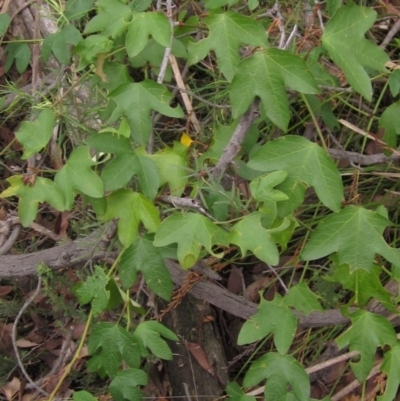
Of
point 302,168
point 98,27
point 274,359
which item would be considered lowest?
point 274,359

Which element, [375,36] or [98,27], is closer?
[98,27]

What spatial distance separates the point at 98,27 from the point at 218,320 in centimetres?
107

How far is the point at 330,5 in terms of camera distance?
1.28 metres

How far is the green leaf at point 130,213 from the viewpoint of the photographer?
1.26 metres

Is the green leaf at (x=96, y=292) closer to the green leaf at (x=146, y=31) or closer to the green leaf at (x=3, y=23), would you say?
the green leaf at (x=146, y=31)

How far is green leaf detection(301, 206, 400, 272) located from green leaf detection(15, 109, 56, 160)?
0.65m

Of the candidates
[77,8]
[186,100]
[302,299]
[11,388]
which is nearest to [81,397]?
[302,299]

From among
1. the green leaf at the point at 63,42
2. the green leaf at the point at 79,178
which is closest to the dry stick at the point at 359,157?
the green leaf at the point at 79,178

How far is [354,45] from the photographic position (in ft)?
3.95

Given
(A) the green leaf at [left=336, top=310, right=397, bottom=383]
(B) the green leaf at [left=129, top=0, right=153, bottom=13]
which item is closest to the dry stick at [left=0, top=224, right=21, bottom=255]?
(B) the green leaf at [left=129, top=0, right=153, bottom=13]

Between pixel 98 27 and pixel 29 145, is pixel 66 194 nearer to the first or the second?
pixel 29 145

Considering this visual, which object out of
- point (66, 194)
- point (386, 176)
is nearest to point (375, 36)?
point (386, 176)

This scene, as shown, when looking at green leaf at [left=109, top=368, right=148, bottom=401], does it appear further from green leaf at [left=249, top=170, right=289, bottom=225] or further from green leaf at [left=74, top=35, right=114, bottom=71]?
green leaf at [left=74, top=35, right=114, bottom=71]

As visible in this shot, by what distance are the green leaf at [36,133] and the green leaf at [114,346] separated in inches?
17.8
